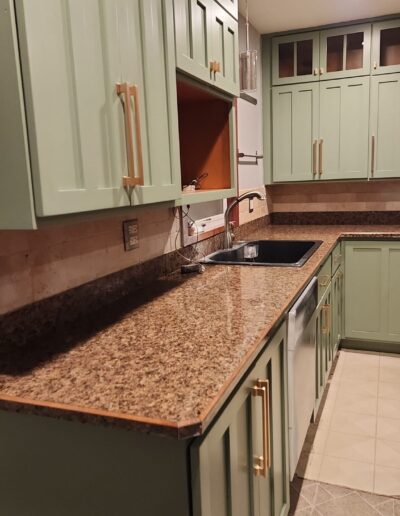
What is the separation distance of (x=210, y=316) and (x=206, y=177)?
882mm

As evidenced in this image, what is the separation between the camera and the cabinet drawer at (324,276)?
7.97 feet

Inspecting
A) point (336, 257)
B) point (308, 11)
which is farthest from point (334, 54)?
point (336, 257)

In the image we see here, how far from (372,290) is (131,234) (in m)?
2.17

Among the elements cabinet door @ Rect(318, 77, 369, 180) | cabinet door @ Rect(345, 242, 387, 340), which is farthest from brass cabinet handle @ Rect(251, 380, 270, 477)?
cabinet door @ Rect(318, 77, 369, 180)

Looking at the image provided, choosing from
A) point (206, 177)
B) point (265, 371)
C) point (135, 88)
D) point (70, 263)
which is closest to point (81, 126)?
point (135, 88)

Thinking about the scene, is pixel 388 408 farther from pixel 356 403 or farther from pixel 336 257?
pixel 336 257

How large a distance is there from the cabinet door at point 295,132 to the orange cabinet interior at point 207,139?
171 centimetres

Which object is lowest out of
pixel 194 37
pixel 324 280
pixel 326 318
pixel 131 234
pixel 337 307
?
pixel 337 307

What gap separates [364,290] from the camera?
3.35 m

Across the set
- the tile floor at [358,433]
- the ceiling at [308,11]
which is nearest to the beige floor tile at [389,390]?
the tile floor at [358,433]

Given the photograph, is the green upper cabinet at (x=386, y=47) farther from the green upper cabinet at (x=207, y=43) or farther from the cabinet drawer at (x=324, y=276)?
the green upper cabinet at (x=207, y=43)

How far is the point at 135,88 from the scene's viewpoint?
3.92ft

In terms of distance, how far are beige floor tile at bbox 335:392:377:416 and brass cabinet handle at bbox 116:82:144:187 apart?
200cm

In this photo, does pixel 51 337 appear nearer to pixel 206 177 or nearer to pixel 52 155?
pixel 52 155
